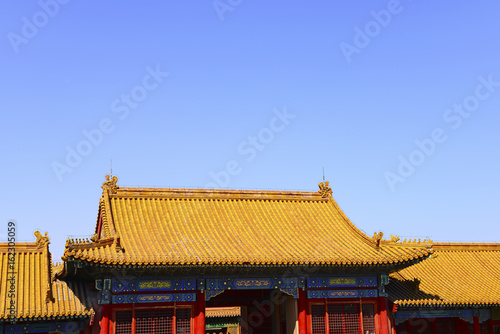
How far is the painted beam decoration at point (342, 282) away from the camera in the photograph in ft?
69.1

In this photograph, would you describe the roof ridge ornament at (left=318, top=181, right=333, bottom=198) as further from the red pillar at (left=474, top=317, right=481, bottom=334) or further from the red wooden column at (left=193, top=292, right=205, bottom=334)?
the red wooden column at (left=193, top=292, right=205, bottom=334)

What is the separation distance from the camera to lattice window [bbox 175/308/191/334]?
778 inches

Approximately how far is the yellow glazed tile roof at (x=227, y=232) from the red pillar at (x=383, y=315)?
2008 millimetres

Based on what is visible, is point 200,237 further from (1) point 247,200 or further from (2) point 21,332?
(2) point 21,332

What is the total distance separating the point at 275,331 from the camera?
24938mm

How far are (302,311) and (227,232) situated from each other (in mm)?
4238

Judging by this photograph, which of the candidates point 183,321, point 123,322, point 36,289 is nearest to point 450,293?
point 183,321

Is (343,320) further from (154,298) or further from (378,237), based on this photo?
(154,298)

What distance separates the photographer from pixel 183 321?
19.8 meters

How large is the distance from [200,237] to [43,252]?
6.65 metres

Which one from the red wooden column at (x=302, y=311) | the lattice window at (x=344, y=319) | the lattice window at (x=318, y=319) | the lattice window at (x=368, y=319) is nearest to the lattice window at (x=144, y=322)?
the red wooden column at (x=302, y=311)

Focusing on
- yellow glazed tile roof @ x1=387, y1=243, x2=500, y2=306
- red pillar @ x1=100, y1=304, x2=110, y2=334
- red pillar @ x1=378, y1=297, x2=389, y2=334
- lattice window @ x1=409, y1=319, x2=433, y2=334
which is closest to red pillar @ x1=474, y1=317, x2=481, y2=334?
yellow glazed tile roof @ x1=387, y1=243, x2=500, y2=306

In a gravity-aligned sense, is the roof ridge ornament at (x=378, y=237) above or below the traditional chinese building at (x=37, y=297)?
above

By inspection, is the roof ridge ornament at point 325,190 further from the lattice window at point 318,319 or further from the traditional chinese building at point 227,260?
the lattice window at point 318,319
